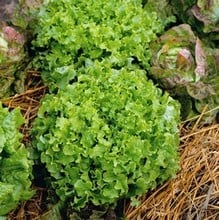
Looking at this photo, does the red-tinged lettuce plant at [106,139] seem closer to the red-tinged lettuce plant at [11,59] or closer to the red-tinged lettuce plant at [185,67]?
the red-tinged lettuce plant at [185,67]

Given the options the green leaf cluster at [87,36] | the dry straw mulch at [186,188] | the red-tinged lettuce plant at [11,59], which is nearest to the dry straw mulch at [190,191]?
the dry straw mulch at [186,188]

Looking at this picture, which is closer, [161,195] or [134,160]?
[134,160]

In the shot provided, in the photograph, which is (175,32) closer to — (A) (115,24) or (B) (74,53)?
(A) (115,24)

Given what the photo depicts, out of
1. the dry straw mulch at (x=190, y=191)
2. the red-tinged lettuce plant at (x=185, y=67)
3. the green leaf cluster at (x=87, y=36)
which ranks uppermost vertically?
the green leaf cluster at (x=87, y=36)

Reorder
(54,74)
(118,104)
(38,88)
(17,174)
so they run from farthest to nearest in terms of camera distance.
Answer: (38,88) → (54,74) → (118,104) → (17,174)

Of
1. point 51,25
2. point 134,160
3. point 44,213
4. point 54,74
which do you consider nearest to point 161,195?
point 134,160

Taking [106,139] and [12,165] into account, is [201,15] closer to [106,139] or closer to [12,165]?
[106,139]
